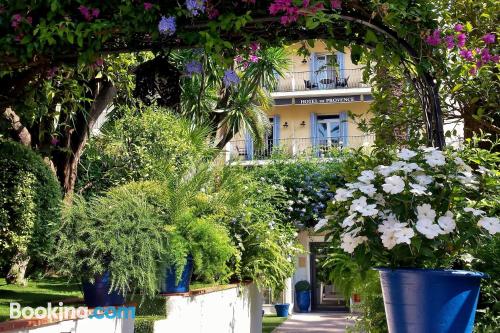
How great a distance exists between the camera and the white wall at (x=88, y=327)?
3.50 m

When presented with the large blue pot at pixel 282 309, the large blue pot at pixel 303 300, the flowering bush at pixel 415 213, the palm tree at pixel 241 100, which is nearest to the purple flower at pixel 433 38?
the flowering bush at pixel 415 213

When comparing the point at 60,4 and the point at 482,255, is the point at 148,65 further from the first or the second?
the point at 482,255

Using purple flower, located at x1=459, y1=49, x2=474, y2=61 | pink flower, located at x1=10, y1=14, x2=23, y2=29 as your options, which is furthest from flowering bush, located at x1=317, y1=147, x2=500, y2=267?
pink flower, located at x1=10, y1=14, x2=23, y2=29

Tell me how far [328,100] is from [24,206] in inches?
615

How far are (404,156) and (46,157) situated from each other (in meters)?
5.62

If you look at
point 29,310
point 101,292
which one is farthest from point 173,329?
point 29,310

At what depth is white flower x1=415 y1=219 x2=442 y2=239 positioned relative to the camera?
2.27m

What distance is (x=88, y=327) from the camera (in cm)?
404

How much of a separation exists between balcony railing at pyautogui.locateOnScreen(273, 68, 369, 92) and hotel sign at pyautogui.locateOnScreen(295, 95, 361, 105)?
368mm

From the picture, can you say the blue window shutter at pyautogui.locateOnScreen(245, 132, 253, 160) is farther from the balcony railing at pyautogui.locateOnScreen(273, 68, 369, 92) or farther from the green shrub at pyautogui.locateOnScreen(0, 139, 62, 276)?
the green shrub at pyautogui.locateOnScreen(0, 139, 62, 276)

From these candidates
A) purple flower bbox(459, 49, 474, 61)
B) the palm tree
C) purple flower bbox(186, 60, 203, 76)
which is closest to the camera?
purple flower bbox(459, 49, 474, 61)

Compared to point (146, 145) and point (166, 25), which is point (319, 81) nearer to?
point (146, 145)

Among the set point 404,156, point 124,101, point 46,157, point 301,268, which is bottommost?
point 301,268

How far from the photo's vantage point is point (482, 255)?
10.6ft
